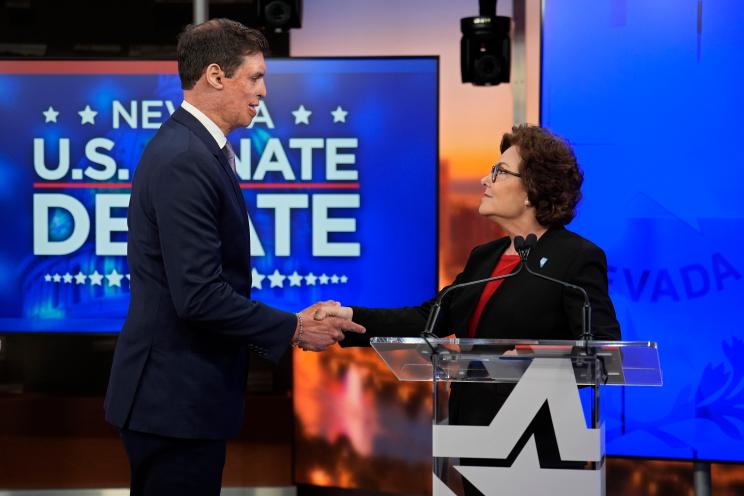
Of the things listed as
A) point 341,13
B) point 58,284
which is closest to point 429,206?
point 341,13

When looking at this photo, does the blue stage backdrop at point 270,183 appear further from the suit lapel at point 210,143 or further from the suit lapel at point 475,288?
the suit lapel at point 210,143

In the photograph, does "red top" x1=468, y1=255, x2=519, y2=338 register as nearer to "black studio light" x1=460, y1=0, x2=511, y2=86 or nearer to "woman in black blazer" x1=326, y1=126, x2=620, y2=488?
"woman in black blazer" x1=326, y1=126, x2=620, y2=488

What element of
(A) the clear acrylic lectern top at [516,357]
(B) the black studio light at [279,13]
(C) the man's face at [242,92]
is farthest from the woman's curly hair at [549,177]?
(B) the black studio light at [279,13]

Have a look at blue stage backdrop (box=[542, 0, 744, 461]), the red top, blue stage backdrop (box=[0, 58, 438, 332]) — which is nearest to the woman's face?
the red top

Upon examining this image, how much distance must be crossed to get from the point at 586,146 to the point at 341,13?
1.62 meters

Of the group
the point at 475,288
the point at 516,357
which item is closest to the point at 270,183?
the point at 475,288

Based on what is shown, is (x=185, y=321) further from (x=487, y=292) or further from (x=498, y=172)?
(x=498, y=172)

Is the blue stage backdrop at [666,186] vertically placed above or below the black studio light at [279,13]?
below

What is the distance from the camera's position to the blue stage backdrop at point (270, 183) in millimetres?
4273

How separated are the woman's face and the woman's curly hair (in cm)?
2

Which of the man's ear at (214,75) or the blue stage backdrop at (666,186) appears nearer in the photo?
the man's ear at (214,75)

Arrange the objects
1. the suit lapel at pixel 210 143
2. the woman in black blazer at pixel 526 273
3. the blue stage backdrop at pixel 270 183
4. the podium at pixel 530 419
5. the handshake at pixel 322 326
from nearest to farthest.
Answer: the podium at pixel 530 419, the suit lapel at pixel 210 143, the woman in black blazer at pixel 526 273, the handshake at pixel 322 326, the blue stage backdrop at pixel 270 183

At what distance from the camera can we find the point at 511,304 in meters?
2.49

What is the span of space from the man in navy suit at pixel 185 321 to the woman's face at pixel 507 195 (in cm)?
64
